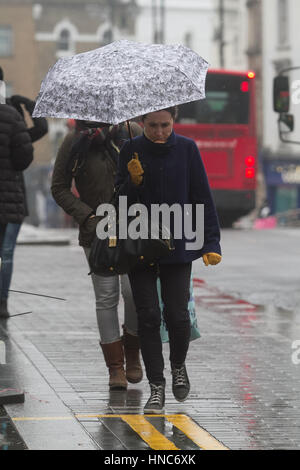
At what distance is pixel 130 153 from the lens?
6.58m

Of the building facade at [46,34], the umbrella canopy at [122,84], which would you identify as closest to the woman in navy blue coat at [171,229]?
the umbrella canopy at [122,84]

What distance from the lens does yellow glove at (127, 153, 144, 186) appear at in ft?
21.2

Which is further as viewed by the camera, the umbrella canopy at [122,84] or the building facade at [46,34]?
the building facade at [46,34]

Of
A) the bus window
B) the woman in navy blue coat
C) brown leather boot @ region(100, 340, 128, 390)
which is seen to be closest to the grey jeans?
brown leather boot @ region(100, 340, 128, 390)

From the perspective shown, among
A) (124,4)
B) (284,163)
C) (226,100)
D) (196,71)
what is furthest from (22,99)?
(124,4)

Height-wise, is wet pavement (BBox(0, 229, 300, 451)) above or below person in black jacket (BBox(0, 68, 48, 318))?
below

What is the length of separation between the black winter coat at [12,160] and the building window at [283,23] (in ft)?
140

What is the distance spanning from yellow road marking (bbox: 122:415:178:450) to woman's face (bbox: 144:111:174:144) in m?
1.47

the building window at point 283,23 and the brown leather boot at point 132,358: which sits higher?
the building window at point 283,23

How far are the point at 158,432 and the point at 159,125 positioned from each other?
1.64 m

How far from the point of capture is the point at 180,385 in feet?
21.6

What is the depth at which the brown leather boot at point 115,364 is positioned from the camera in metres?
7.09

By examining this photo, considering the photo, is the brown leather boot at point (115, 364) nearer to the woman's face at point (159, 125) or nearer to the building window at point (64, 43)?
the woman's face at point (159, 125)

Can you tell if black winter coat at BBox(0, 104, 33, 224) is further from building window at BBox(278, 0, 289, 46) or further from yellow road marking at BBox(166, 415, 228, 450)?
building window at BBox(278, 0, 289, 46)
